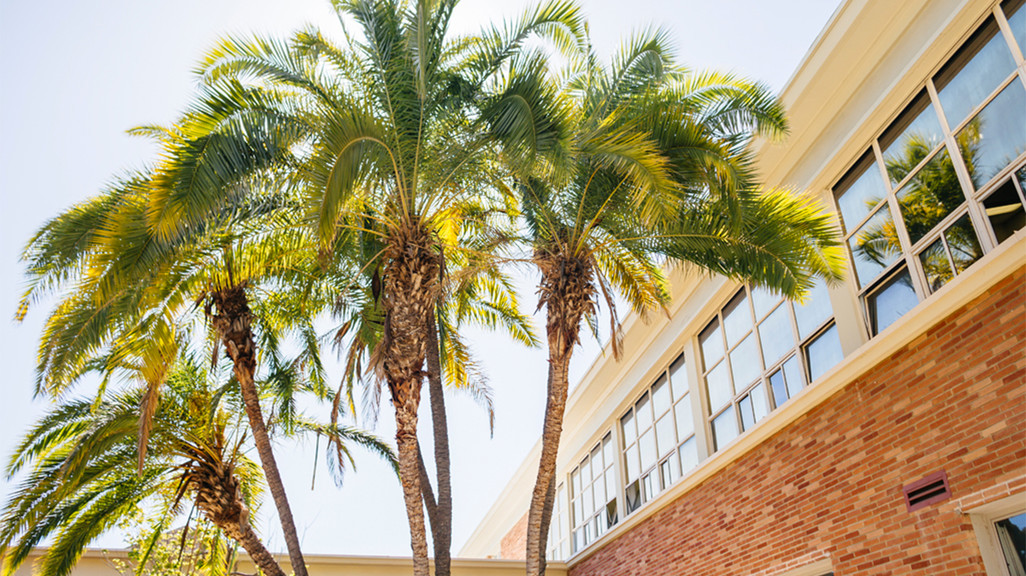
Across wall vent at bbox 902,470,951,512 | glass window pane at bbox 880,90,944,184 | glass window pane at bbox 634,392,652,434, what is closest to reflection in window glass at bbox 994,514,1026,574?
wall vent at bbox 902,470,951,512

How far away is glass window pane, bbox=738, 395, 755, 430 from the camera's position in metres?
11.2

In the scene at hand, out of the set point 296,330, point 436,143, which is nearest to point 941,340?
point 436,143

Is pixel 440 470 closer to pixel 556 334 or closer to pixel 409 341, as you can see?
pixel 409 341

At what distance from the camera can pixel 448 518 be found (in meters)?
11.5

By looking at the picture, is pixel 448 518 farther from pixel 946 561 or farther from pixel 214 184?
pixel 946 561

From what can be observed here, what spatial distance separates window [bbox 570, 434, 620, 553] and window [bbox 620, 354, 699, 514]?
2.87 feet

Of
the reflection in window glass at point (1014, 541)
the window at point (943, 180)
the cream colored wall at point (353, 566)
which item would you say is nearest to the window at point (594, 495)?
the cream colored wall at point (353, 566)

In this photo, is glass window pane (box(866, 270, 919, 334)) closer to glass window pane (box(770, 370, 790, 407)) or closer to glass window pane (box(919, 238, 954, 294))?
glass window pane (box(919, 238, 954, 294))

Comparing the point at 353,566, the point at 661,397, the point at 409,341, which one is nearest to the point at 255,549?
the point at 409,341

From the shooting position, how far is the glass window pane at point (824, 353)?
9.39 metres

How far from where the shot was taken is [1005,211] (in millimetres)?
7039

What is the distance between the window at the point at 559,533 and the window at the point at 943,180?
1280 centimetres

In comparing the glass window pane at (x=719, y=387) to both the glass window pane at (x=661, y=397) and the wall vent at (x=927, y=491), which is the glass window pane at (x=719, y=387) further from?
the wall vent at (x=927, y=491)

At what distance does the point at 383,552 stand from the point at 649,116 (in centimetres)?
1109
